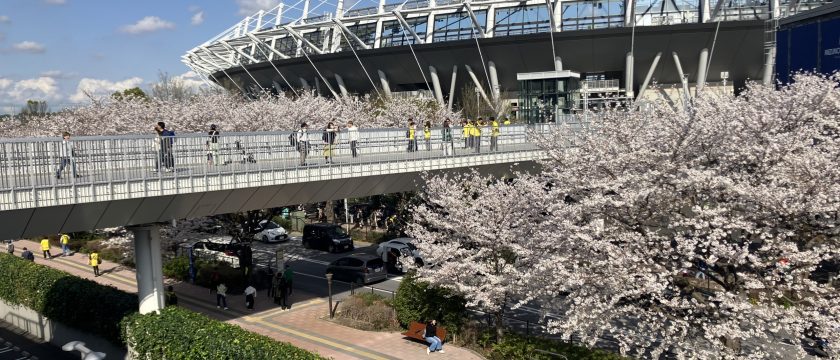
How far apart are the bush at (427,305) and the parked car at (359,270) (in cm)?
619

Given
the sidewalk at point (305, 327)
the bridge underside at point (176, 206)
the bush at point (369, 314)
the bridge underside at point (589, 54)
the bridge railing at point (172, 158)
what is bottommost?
the sidewalk at point (305, 327)

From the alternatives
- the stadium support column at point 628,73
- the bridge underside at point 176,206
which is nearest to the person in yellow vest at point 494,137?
the bridge underside at point 176,206

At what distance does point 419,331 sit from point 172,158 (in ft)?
31.6

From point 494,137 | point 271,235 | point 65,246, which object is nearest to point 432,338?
point 494,137

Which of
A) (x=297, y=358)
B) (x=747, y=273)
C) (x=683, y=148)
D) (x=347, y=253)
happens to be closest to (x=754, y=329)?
(x=747, y=273)

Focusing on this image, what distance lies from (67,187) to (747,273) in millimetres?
15289

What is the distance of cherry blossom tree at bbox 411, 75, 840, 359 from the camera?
14.3m

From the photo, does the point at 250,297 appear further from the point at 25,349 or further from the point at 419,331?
the point at 25,349

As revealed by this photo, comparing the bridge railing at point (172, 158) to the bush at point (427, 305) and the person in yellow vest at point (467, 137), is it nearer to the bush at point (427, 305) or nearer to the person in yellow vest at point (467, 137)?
the person in yellow vest at point (467, 137)

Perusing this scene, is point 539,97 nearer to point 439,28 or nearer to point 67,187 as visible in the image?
point 439,28

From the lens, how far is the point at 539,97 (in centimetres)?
4256

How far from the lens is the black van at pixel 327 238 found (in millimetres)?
39438

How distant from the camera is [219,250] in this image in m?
35.1

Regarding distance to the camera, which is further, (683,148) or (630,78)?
(630,78)
